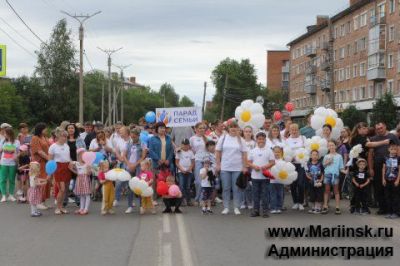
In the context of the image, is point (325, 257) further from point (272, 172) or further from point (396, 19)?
point (396, 19)

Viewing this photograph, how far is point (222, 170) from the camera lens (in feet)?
42.5

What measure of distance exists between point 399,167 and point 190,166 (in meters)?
4.65

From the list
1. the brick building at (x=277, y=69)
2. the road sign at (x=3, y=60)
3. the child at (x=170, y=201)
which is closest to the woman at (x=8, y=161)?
the child at (x=170, y=201)

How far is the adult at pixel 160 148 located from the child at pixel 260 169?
2.16 m

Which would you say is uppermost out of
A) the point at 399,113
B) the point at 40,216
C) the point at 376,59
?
the point at 376,59

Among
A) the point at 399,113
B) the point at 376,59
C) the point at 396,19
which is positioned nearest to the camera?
the point at 399,113

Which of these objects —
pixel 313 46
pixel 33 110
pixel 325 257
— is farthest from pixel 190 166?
pixel 313 46

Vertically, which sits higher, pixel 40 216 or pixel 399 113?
pixel 399 113

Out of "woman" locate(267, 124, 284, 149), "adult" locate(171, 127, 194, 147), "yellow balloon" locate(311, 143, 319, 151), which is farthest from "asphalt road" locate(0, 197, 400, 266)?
"adult" locate(171, 127, 194, 147)

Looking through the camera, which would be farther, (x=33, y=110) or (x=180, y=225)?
(x=33, y=110)

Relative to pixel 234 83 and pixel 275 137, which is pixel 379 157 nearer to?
pixel 275 137

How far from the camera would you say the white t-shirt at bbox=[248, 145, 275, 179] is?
1270 centimetres

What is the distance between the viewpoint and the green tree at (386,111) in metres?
40.2

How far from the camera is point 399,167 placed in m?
12.5
